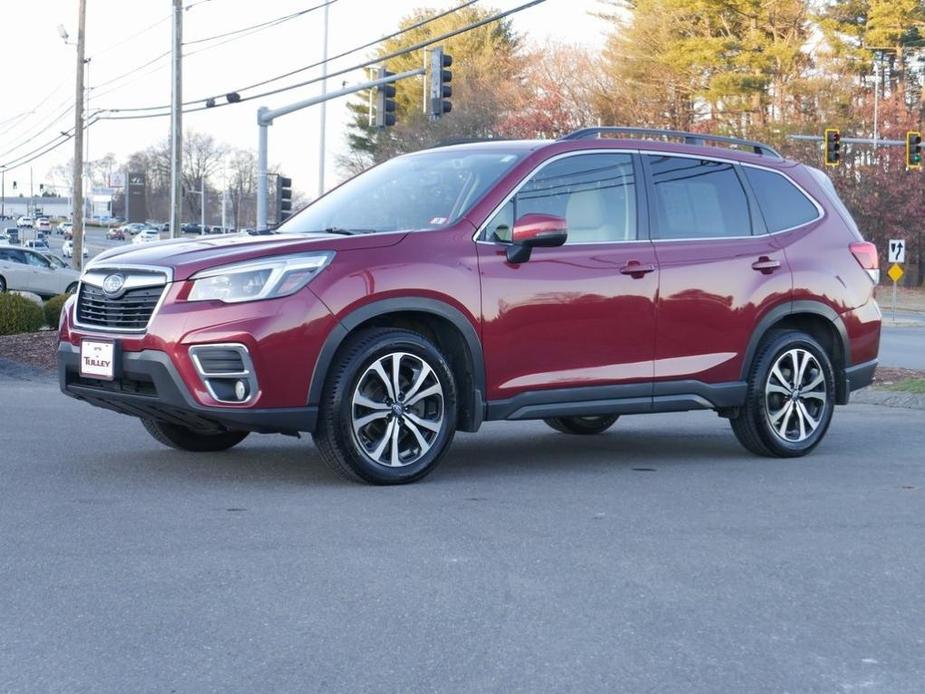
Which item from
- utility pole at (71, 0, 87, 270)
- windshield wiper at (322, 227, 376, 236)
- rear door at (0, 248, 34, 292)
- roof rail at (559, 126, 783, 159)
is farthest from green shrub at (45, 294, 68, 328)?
utility pole at (71, 0, 87, 270)

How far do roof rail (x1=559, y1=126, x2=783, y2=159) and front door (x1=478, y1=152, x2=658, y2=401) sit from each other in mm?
189

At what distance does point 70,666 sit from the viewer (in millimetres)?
4098

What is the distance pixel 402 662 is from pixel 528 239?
359 centimetres

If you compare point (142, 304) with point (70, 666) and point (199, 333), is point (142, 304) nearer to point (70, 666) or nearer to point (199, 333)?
point (199, 333)

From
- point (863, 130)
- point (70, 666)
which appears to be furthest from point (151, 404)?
point (863, 130)

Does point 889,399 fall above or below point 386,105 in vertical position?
below

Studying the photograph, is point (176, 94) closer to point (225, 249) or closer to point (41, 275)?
point (41, 275)

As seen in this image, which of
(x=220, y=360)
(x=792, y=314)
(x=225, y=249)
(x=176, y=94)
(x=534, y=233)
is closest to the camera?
(x=220, y=360)

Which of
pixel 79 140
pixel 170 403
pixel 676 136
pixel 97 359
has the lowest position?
pixel 170 403

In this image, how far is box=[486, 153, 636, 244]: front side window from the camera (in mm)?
7793

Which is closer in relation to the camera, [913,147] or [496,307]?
[496,307]

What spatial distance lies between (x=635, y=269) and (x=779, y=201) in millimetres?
1510

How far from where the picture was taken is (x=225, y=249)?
7.14 meters

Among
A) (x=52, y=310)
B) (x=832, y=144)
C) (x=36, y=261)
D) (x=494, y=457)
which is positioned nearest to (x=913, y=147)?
(x=832, y=144)
